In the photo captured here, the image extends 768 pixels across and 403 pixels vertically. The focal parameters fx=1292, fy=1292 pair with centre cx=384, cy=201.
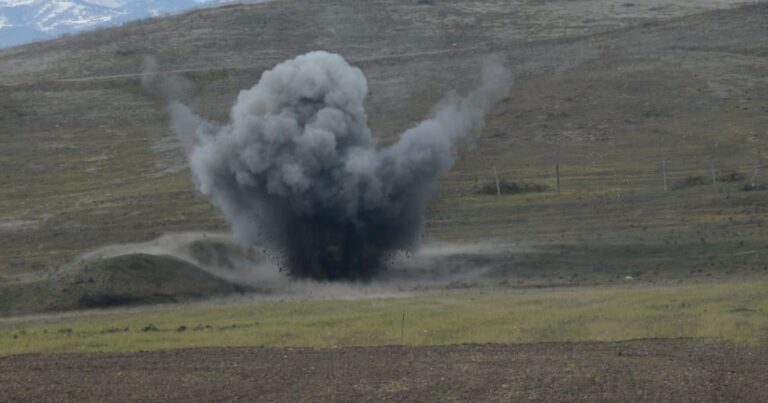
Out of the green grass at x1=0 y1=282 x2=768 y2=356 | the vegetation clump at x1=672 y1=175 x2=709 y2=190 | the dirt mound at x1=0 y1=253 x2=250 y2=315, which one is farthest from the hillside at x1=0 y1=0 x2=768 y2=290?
the green grass at x1=0 y1=282 x2=768 y2=356

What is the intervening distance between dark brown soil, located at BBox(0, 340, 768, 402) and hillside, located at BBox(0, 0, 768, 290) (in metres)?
18.7

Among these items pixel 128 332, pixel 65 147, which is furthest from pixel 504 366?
pixel 65 147

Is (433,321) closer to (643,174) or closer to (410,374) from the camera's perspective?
(410,374)

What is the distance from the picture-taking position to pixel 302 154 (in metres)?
55.0

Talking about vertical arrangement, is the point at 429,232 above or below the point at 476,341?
below

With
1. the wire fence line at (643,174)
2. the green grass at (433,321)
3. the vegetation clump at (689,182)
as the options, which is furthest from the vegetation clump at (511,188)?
the green grass at (433,321)

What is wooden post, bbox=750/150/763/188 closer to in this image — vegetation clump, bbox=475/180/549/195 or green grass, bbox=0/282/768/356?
vegetation clump, bbox=475/180/549/195

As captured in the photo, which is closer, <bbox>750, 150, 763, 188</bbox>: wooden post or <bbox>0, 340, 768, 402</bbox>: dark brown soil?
<bbox>0, 340, 768, 402</bbox>: dark brown soil

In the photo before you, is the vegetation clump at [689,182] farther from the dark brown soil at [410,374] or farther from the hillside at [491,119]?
the dark brown soil at [410,374]

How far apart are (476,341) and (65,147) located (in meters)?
72.9

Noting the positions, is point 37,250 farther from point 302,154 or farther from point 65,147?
point 65,147

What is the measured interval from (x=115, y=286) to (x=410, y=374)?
21156 mm

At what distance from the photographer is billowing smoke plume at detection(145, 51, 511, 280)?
55156 millimetres

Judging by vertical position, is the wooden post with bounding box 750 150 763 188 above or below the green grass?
below
